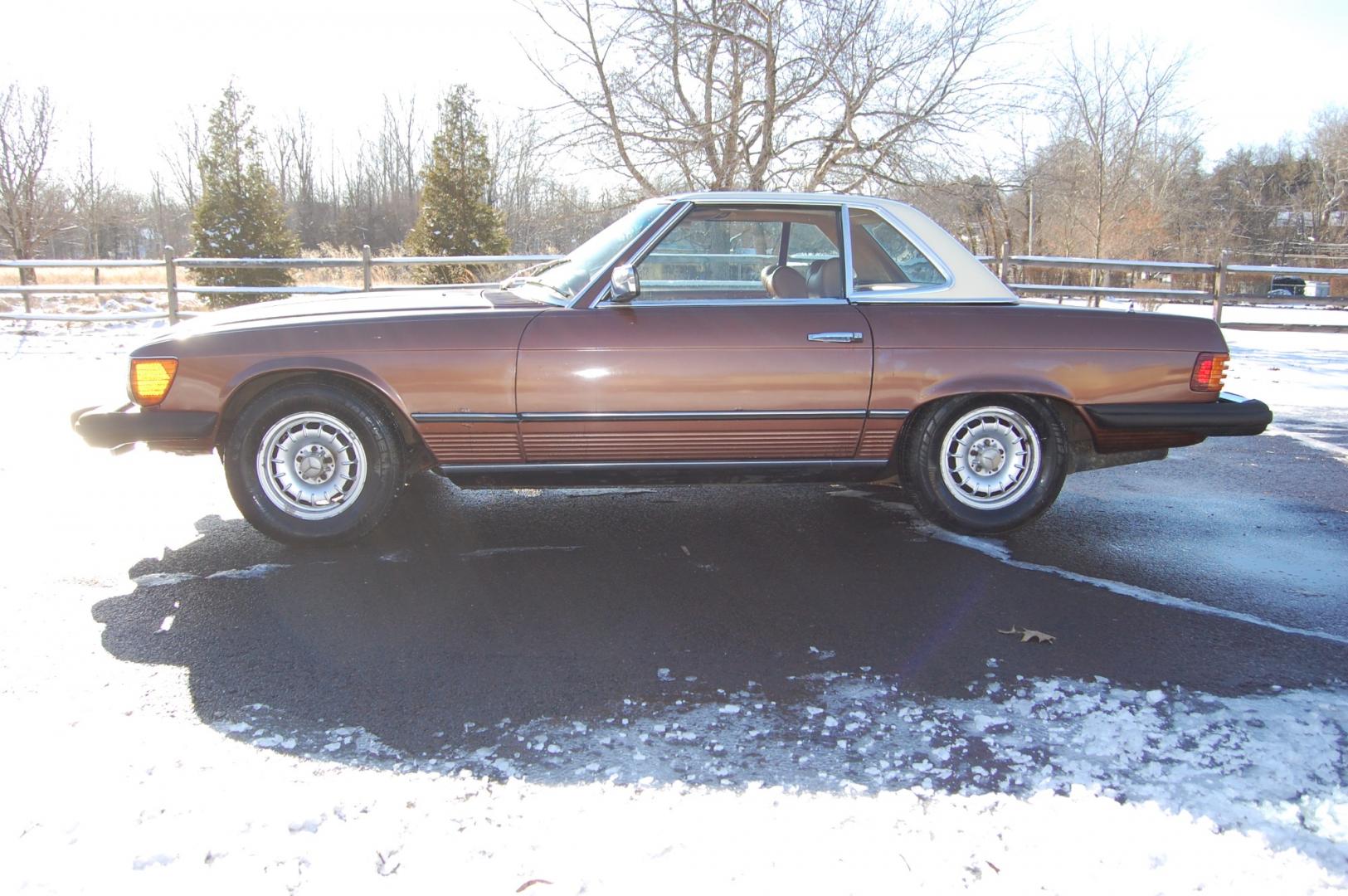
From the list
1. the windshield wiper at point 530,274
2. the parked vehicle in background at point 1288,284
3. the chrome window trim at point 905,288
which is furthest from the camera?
the parked vehicle in background at point 1288,284

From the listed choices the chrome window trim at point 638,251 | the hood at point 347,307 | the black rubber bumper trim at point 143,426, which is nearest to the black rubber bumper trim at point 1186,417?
the chrome window trim at point 638,251

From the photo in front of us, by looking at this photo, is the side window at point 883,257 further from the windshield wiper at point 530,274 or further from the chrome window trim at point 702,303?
the windshield wiper at point 530,274

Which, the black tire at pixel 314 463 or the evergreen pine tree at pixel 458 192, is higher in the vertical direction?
the evergreen pine tree at pixel 458 192

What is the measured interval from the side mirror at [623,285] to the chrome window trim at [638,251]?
0.04m

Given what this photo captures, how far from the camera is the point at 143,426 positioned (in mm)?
3670

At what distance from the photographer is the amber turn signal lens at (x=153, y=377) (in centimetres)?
367

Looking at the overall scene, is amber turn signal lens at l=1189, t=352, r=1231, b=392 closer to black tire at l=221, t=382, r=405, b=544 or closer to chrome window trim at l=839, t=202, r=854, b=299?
chrome window trim at l=839, t=202, r=854, b=299

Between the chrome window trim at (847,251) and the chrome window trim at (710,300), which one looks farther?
the chrome window trim at (847,251)

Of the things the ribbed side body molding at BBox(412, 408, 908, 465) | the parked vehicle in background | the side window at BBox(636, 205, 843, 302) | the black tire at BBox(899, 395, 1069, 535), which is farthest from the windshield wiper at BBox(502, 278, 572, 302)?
the parked vehicle in background

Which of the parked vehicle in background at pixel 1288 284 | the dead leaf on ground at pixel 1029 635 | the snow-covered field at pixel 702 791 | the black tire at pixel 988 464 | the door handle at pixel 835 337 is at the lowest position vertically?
the snow-covered field at pixel 702 791

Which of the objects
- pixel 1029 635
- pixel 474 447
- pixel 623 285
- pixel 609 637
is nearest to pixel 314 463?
pixel 474 447

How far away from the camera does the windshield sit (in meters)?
3.90

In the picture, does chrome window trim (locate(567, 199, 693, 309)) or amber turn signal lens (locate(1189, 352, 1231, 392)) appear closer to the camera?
chrome window trim (locate(567, 199, 693, 309))

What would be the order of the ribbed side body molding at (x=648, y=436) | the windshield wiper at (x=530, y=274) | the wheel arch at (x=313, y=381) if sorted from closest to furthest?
the wheel arch at (x=313, y=381)
the ribbed side body molding at (x=648, y=436)
the windshield wiper at (x=530, y=274)
